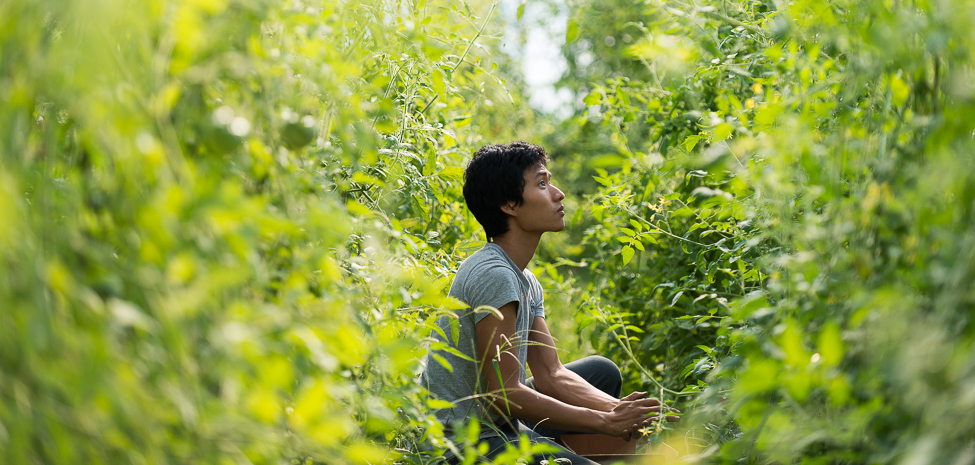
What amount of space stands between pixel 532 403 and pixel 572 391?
1.01 ft

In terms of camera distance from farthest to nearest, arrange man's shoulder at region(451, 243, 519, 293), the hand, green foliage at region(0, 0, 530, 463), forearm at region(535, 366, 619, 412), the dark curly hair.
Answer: the dark curly hair < forearm at region(535, 366, 619, 412) < man's shoulder at region(451, 243, 519, 293) < the hand < green foliage at region(0, 0, 530, 463)

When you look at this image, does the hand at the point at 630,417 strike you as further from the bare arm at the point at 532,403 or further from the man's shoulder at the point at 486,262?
the man's shoulder at the point at 486,262

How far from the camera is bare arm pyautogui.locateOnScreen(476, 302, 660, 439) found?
192 cm

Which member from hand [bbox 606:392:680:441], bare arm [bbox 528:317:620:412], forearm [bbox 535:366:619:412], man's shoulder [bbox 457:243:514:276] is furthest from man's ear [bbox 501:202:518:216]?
hand [bbox 606:392:680:441]

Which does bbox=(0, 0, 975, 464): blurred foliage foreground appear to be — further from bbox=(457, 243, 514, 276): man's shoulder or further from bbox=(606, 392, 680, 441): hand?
bbox=(457, 243, 514, 276): man's shoulder

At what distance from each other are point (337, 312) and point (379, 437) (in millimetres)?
983

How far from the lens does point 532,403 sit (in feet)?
6.47

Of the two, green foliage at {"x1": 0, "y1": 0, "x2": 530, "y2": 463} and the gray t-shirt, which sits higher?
green foliage at {"x1": 0, "y1": 0, "x2": 530, "y2": 463}

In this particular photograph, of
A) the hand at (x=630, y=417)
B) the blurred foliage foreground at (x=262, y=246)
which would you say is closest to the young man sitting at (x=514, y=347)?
the hand at (x=630, y=417)

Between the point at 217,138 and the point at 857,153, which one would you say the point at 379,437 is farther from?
the point at 857,153

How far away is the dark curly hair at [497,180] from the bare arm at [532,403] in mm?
459

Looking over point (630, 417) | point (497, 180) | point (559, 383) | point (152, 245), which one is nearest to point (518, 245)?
point (497, 180)

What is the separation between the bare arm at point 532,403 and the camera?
192 centimetres

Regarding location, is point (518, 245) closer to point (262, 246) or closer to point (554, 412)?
point (554, 412)
